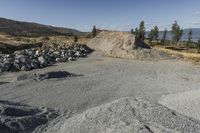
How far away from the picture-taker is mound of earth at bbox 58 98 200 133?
10383 millimetres

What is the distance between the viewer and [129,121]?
11.0 m

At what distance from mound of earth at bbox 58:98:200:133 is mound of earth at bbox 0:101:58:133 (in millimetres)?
1138

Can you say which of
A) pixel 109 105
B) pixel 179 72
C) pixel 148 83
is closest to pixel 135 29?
pixel 179 72

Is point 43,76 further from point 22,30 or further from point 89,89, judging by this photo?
point 22,30

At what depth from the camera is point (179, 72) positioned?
2586cm

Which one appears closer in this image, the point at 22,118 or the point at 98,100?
the point at 22,118

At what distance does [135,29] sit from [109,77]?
72.5m

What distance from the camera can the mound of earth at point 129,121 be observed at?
10383 mm

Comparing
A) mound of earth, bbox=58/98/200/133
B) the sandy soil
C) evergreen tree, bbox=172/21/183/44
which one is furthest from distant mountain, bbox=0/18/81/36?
mound of earth, bbox=58/98/200/133

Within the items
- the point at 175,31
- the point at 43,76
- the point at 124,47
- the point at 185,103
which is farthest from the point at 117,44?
the point at 175,31

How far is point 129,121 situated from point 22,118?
4.20 meters

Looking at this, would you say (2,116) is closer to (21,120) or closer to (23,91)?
(21,120)

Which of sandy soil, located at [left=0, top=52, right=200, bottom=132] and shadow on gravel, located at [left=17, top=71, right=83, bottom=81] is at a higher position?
shadow on gravel, located at [left=17, top=71, right=83, bottom=81]

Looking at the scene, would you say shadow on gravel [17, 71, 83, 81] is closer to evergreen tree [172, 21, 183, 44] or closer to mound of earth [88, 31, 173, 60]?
mound of earth [88, 31, 173, 60]
